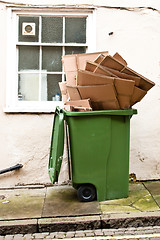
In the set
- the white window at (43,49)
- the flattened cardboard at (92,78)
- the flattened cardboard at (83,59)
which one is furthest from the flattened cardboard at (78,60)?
the white window at (43,49)

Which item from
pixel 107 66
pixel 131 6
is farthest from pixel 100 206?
pixel 131 6

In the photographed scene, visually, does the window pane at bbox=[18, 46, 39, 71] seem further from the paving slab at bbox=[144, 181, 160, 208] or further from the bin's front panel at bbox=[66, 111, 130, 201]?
the paving slab at bbox=[144, 181, 160, 208]

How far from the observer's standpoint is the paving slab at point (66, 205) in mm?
4227

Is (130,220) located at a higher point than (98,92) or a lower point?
lower

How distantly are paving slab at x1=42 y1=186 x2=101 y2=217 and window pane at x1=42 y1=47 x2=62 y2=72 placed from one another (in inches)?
83.1

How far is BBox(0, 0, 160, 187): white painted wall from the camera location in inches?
217

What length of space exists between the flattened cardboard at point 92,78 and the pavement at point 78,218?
1.66 metres

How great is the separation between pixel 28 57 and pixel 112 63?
1848 mm

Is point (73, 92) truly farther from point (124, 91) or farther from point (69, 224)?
point (69, 224)

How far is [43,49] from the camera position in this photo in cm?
572

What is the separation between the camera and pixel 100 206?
14.5 feet

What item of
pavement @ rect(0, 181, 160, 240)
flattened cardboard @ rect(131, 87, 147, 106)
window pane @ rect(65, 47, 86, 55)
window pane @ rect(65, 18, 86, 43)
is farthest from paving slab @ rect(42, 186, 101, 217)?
window pane @ rect(65, 18, 86, 43)

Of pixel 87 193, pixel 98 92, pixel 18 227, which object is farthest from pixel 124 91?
pixel 18 227

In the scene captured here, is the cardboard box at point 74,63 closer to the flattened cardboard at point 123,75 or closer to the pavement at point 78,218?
the flattened cardboard at point 123,75
